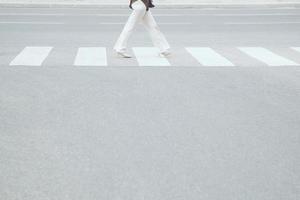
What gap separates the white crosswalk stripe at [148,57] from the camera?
491 inches

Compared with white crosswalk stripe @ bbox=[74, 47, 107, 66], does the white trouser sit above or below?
above

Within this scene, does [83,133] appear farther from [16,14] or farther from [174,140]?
[16,14]

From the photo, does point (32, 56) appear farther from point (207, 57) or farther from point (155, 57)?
point (207, 57)

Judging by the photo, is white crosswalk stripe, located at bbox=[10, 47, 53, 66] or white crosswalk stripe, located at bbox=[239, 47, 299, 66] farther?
white crosswalk stripe, located at bbox=[239, 47, 299, 66]

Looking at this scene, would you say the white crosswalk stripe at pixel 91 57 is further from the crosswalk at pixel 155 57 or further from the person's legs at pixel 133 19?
the person's legs at pixel 133 19

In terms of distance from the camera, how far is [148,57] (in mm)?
13156

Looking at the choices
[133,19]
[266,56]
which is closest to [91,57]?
[133,19]

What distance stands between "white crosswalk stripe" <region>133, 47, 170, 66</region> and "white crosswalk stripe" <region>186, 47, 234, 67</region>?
0.64 metres

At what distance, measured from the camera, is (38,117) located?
8.30m

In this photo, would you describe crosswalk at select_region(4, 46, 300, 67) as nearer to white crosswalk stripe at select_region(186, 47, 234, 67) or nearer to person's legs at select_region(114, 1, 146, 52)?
white crosswalk stripe at select_region(186, 47, 234, 67)

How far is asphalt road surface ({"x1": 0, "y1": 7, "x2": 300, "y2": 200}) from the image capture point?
236 inches

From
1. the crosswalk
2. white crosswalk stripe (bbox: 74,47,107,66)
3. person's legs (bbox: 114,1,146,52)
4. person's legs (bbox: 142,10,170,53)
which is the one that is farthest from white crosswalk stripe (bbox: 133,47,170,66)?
white crosswalk stripe (bbox: 74,47,107,66)

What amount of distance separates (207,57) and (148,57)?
105cm

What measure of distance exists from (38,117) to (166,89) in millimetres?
2359
